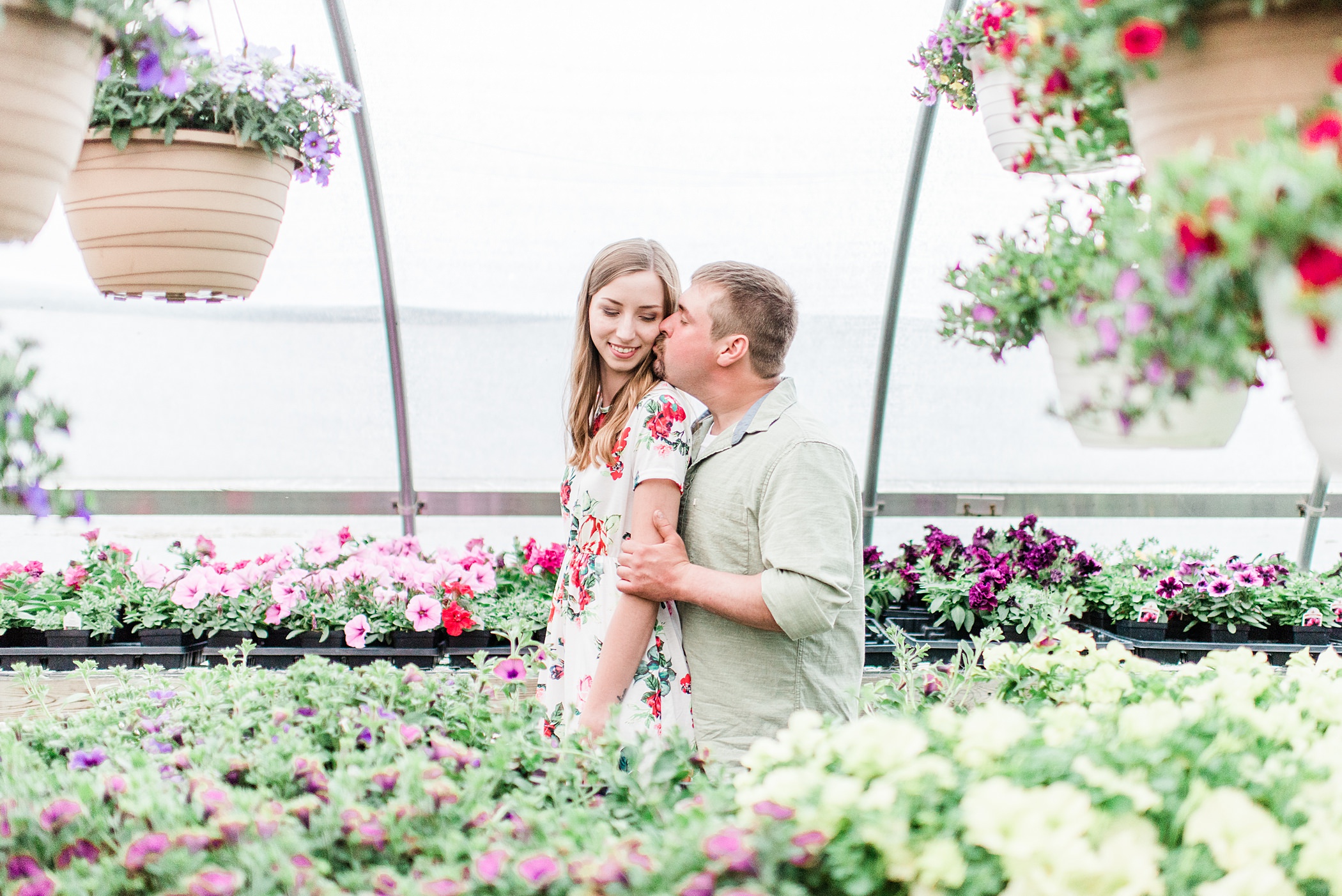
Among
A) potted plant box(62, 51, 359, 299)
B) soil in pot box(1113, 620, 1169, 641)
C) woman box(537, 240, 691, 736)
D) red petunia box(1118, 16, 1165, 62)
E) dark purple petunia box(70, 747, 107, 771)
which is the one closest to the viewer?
red petunia box(1118, 16, 1165, 62)

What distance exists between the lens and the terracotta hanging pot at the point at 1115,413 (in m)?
0.88

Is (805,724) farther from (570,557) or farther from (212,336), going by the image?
(212,336)

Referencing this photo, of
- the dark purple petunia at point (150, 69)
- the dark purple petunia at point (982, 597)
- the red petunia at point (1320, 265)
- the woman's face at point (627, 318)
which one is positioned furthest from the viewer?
the dark purple petunia at point (982, 597)

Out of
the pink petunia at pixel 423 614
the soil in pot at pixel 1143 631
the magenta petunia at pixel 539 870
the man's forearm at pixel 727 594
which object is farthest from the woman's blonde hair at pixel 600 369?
the soil in pot at pixel 1143 631

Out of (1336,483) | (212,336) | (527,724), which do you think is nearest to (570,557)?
(527,724)

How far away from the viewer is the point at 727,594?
1.75 meters

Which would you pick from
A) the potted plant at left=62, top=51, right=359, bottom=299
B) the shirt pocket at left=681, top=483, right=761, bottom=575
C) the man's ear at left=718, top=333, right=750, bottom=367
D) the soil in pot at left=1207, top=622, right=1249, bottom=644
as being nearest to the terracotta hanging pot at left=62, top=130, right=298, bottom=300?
the potted plant at left=62, top=51, right=359, bottom=299

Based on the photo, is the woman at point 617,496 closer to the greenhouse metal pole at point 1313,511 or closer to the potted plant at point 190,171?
the potted plant at point 190,171

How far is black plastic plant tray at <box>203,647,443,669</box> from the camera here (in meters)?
2.98

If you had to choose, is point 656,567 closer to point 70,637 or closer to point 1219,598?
point 70,637

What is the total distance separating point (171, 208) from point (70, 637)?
80.7 inches

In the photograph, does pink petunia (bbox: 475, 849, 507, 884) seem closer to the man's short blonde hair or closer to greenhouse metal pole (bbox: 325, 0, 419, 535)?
the man's short blonde hair

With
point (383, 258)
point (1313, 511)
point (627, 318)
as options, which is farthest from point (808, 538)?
point (1313, 511)

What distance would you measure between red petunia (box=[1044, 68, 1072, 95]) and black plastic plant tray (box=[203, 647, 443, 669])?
250cm
